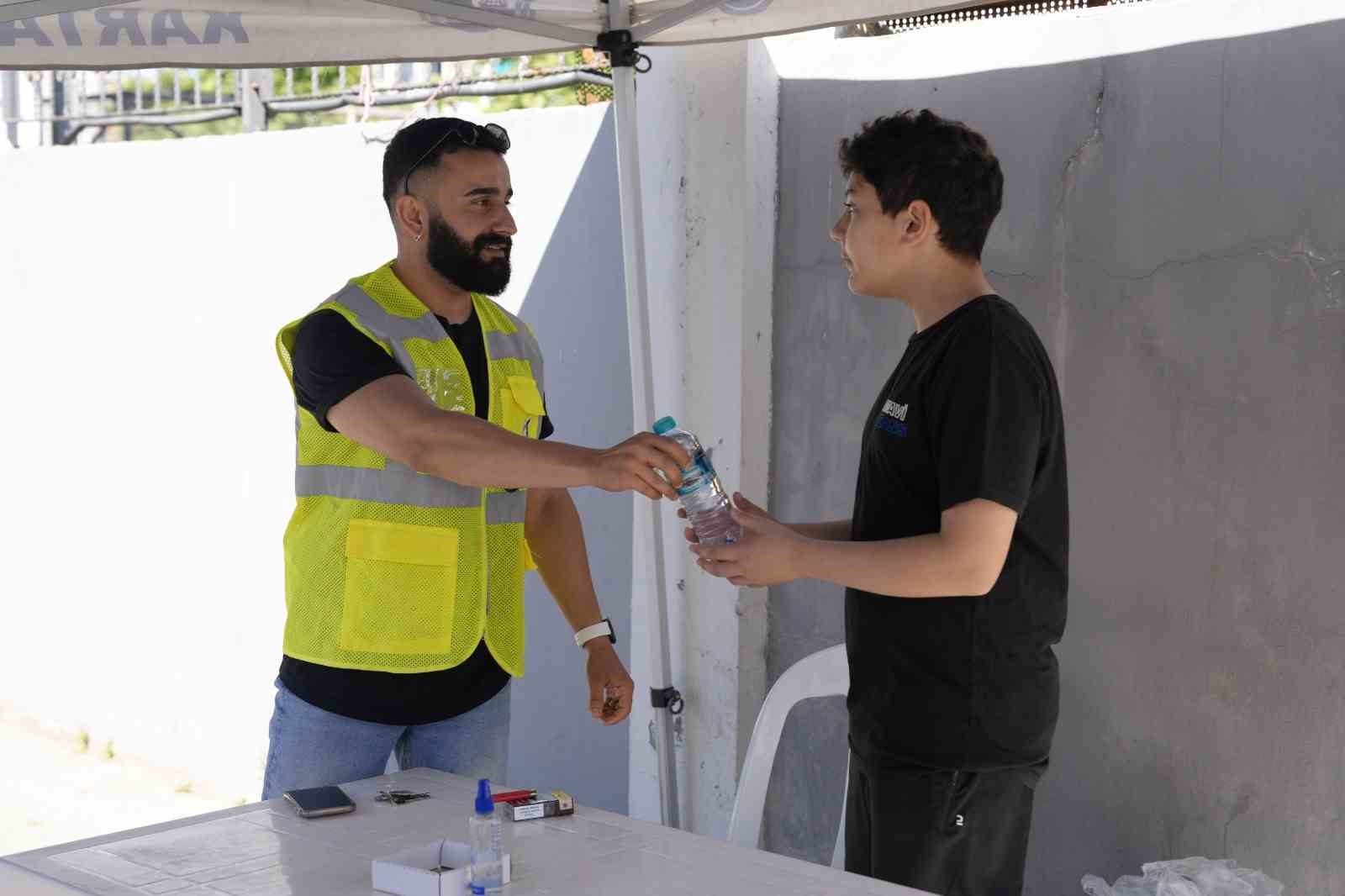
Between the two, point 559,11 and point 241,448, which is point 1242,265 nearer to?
point 559,11

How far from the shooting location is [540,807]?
233cm

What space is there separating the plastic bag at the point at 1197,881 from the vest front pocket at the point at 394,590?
168cm

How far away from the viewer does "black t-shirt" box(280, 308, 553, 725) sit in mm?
2701

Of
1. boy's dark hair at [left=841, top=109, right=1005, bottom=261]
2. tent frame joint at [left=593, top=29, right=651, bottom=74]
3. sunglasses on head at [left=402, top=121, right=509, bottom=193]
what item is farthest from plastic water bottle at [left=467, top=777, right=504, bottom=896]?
tent frame joint at [left=593, top=29, right=651, bottom=74]

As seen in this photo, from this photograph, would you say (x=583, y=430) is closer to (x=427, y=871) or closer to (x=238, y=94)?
(x=427, y=871)

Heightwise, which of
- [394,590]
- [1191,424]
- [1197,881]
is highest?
[1191,424]

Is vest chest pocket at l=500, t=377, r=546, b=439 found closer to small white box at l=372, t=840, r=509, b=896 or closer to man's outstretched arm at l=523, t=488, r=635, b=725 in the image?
man's outstretched arm at l=523, t=488, r=635, b=725

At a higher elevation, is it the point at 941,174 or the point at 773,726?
the point at 941,174

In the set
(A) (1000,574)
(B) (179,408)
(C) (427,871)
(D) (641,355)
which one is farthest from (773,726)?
(B) (179,408)

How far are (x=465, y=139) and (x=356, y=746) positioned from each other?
1.21 metres

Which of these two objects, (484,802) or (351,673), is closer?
(484,802)

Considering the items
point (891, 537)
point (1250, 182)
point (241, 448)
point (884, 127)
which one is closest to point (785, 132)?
point (1250, 182)

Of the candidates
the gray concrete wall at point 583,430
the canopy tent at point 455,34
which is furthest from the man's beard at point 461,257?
the gray concrete wall at point 583,430

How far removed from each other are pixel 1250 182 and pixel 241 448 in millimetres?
4066
